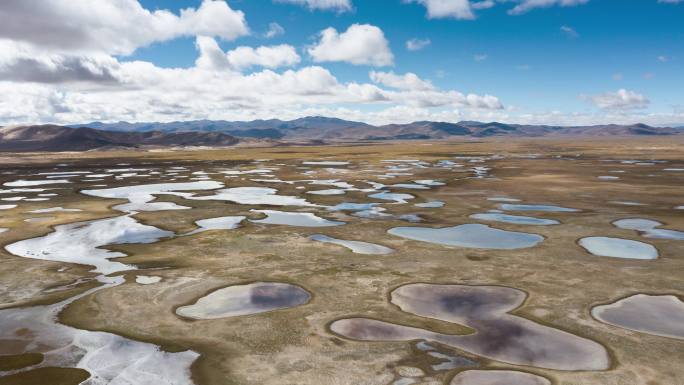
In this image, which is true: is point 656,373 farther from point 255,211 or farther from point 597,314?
point 255,211

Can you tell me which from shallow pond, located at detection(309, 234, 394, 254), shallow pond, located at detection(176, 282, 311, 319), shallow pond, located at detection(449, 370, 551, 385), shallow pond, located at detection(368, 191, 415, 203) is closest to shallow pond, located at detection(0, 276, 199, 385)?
shallow pond, located at detection(176, 282, 311, 319)

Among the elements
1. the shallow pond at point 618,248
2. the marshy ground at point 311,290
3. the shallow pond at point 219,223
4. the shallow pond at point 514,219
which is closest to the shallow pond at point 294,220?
the marshy ground at point 311,290

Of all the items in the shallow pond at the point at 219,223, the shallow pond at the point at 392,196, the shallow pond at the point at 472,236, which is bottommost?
the shallow pond at the point at 219,223

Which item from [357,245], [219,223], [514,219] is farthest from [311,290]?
[514,219]

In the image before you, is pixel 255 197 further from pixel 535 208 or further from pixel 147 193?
pixel 535 208

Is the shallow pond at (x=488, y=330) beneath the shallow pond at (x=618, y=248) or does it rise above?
beneath

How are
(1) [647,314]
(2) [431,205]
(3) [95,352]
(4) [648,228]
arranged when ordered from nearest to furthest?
(3) [95,352]
(1) [647,314]
(4) [648,228]
(2) [431,205]

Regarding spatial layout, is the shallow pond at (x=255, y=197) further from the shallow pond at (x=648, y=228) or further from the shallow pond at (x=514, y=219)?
the shallow pond at (x=648, y=228)

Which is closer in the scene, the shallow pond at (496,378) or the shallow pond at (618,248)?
the shallow pond at (496,378)
